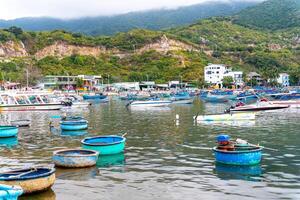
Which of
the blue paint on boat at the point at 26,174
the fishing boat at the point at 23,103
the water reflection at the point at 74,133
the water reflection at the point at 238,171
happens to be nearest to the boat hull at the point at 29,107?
the fishing boat at the point at 23,103

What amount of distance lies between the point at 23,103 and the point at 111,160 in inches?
Answer: 2010

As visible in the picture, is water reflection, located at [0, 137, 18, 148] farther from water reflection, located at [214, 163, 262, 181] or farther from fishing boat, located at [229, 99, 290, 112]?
fishing boat, located at [229, 99, 290, 112]

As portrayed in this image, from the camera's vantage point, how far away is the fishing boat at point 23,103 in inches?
2810

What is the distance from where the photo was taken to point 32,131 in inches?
1702

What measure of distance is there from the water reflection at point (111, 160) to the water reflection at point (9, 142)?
32.9ft

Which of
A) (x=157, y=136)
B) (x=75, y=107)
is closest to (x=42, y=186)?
(x=157, y=136)

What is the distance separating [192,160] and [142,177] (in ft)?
16.6

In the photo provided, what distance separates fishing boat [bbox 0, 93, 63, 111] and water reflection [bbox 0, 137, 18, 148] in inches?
1410

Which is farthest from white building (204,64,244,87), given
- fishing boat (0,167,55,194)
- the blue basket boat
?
fishing boat (0,167,55,194)

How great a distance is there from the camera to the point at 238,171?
22969 mm

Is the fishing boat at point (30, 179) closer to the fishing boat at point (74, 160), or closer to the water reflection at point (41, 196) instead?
the water reflection at point (41, 196)

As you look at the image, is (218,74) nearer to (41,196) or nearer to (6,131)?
(6,131)

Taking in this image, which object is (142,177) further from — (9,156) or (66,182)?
(9,156)

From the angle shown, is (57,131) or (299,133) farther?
(57,131)
